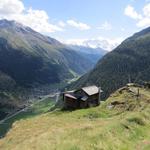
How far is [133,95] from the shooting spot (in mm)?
78188

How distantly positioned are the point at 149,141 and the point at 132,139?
1.54 m

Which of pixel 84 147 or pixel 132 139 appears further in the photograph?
pixel 132 139

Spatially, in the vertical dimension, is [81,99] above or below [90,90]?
below

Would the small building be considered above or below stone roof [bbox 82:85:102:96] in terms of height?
below

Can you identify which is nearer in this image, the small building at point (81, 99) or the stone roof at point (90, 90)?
the small building at point (81, 99)

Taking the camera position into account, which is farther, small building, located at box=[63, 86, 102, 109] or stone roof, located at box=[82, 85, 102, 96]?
stone roof, located at box=[82, 85, 102, 96]

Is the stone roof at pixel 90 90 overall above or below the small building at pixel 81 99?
above

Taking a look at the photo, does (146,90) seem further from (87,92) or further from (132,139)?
(132,139)

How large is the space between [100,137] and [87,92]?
60874 mm

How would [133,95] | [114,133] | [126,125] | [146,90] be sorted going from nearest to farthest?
1. [114,133]
2. [126,125]
3. [133,95]
4. [146,90]

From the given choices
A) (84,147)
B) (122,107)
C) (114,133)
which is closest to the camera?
(84,147)

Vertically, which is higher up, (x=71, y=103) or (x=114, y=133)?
(x=114, y=133)

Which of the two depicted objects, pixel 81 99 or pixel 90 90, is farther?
pixel 90 90

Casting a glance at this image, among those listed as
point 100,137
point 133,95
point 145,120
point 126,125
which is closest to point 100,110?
point 133,95
